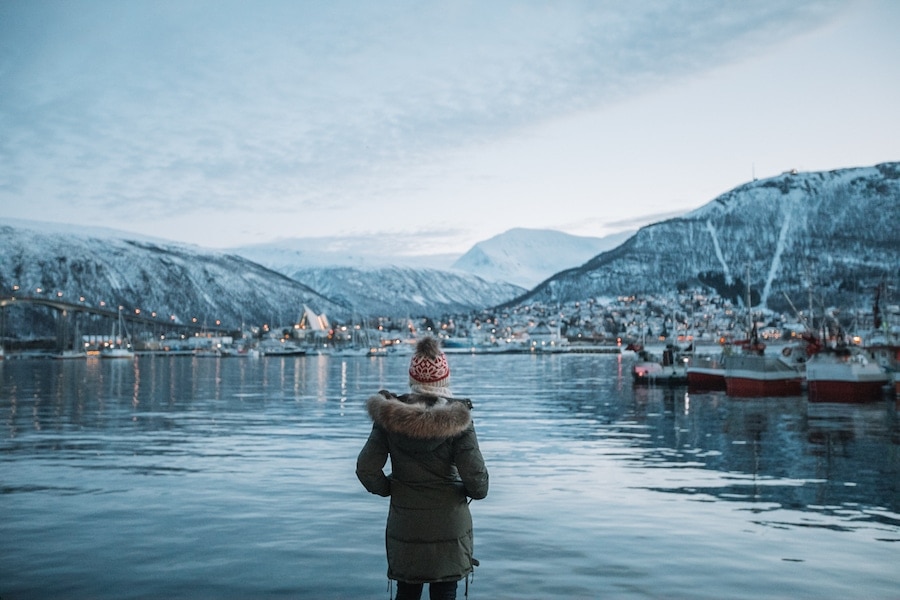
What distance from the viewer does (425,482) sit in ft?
22.4

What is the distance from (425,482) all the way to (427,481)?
0.7 inches

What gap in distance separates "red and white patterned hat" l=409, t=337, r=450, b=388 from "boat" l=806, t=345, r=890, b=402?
141ft

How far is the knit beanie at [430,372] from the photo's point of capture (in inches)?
269

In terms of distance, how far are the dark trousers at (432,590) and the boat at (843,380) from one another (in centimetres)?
4292

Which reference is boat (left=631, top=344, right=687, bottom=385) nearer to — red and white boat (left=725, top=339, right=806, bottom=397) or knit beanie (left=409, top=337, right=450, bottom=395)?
red and white boat (left=725, top=339, right=806, bottom=397)

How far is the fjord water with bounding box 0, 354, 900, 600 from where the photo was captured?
1041cm

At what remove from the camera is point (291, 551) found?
11.9 m

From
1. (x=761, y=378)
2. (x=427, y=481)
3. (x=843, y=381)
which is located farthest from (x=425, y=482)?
(x=761, y=378)

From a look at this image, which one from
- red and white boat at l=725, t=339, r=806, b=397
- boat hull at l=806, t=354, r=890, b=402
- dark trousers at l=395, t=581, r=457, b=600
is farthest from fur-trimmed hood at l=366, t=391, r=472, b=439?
red and white boat at l=725, t=339, r=806, b=397

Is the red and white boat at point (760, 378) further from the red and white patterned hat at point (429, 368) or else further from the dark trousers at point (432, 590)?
the red and white patterned hat at point (429, 368)

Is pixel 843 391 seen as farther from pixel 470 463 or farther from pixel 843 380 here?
pixel 470 463

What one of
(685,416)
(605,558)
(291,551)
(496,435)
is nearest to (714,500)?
(605,558)

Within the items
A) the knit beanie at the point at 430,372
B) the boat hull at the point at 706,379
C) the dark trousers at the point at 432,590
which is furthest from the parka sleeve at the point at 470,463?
the boat hull at the point at 706,379

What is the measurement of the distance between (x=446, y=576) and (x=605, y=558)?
523 cm
